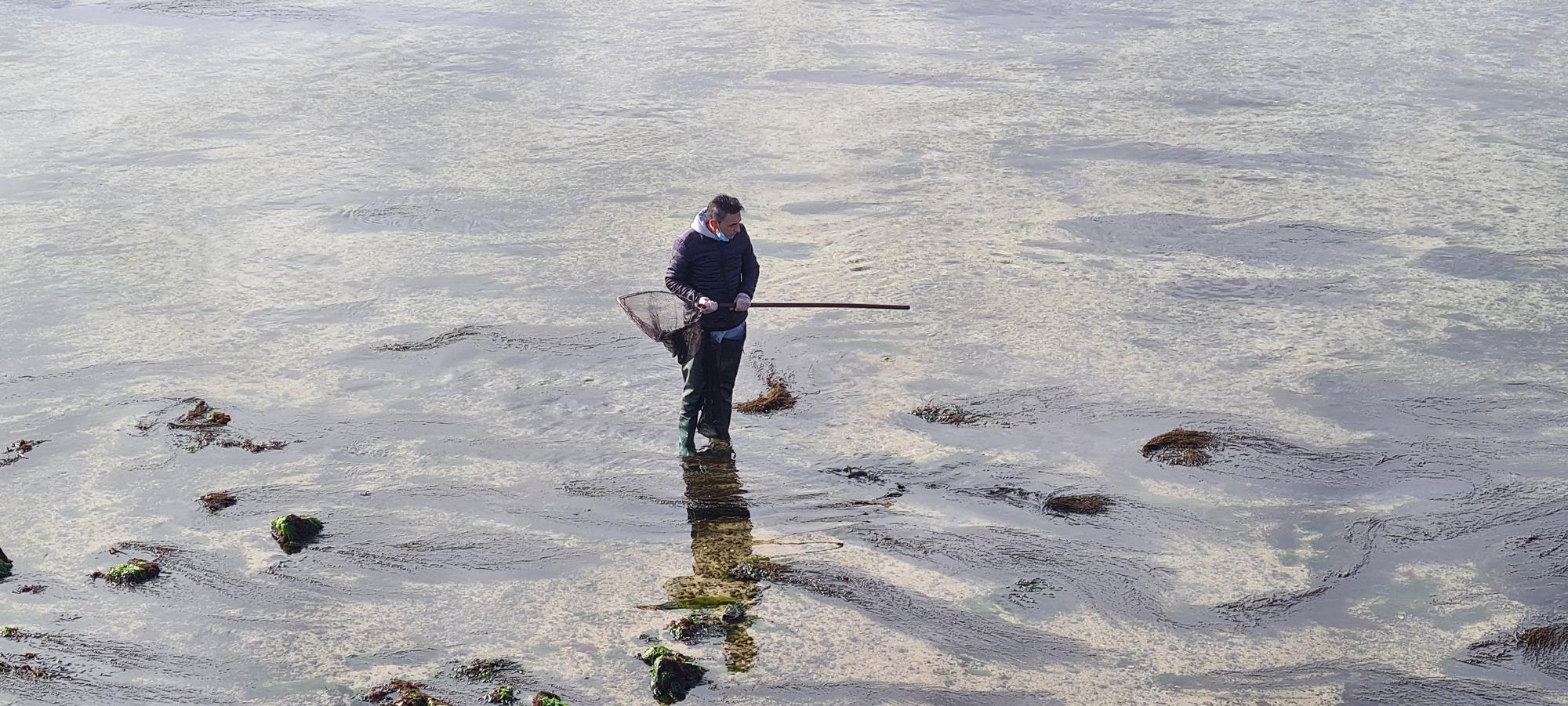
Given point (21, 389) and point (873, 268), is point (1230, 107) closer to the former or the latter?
point (873, 268)

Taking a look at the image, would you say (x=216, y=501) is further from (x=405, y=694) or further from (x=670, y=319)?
(x=670, y=319)

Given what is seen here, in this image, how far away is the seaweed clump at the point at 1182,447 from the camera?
6.91 metres

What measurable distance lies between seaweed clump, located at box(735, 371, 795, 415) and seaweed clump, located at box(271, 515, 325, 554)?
247cm

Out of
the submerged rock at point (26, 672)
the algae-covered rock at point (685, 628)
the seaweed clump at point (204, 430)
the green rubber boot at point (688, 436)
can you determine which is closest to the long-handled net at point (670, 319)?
the green rubber boot at point (688, 436)

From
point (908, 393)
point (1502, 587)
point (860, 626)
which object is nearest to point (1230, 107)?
point (908, 393)

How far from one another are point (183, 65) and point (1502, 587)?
1377cm

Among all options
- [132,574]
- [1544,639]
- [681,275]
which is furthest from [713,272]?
[1544,639]

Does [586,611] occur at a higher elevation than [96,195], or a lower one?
lower

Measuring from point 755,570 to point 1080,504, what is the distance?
5.55 feet

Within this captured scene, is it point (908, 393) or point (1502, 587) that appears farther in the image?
point (908, 393)

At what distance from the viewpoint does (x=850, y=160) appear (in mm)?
11672

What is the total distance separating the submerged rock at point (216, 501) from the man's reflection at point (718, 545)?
7.31 ft

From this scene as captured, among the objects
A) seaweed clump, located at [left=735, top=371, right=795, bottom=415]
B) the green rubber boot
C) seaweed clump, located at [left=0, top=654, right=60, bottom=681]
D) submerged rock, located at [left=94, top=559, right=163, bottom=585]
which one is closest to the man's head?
the green rubber boot

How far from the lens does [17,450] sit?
6.96 metres
